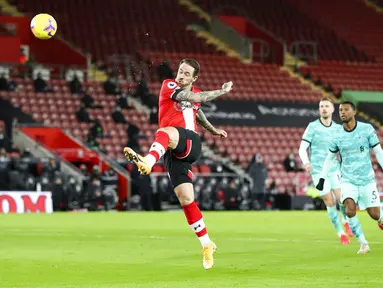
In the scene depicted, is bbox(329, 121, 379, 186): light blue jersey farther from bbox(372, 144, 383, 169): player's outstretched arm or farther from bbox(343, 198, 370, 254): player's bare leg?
bbox(343, 198, 370, 254): player's bare leg

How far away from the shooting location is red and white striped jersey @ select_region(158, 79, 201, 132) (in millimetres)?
11695

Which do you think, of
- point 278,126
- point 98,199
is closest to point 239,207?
point 98,199

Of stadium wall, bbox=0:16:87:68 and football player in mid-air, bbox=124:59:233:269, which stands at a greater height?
stadium wall, bbox=0:16:87:68

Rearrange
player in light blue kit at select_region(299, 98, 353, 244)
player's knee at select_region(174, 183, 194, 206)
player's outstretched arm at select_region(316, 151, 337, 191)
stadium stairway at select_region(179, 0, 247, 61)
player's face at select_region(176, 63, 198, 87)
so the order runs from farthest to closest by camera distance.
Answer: stadium stairway at select_region(179, 0, 247, 61) → player in light blue kit at select_region(299, 98, 353, 244) → player's outstretched arm at select_region(316, 151, 337, 191) → player's face at select_region(176, 63, 198, 87) → player's knee at select_region(174, 183, 194, 206)

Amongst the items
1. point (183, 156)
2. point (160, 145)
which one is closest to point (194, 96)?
point (183, 156)

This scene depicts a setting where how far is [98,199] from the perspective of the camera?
32.2 meters

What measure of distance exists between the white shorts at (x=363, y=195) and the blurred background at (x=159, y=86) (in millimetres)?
17560

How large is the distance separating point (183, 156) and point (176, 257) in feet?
7.44

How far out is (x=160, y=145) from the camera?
1101 centimetres

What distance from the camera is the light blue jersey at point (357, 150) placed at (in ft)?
45.5

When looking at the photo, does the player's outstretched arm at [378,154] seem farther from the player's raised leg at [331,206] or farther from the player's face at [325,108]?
the player's face at [325,108]

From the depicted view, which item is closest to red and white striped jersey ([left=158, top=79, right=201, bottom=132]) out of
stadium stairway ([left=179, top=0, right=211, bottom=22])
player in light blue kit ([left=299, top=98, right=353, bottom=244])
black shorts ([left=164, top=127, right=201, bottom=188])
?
black shorts ([left=164, top=127, right=201, bottom=188])

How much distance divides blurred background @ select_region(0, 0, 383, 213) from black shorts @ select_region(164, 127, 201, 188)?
1893cm

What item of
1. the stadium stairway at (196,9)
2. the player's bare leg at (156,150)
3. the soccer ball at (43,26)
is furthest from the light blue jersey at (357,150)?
the stadium stairway at (196,9)
